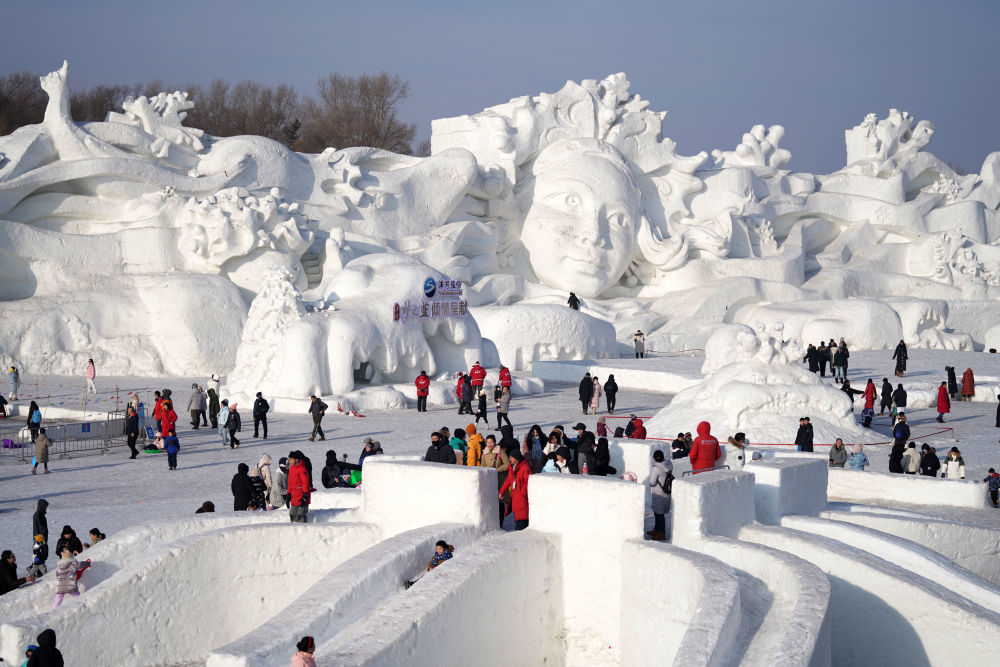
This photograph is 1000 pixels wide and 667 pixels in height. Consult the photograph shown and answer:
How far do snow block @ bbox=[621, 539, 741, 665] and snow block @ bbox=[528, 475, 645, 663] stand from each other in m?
0.17

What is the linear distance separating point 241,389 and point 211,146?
10124 millimetres

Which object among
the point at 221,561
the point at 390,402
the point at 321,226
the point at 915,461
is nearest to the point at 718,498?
the point at 221,561

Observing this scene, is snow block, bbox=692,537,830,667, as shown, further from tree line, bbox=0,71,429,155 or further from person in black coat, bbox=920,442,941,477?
tree line, bbox=0,71,429,155

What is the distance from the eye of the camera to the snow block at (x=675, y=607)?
690 centimetres

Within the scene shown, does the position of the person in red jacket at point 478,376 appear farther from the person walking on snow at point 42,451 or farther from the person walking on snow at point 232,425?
the person walking on snow at point 42,451

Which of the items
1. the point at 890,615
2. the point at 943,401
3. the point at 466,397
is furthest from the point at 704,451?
the point at 943,401

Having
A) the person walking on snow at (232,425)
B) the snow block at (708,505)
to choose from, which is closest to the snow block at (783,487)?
the snow block at (708,505)

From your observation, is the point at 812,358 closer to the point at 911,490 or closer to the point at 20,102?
the point at 911,490

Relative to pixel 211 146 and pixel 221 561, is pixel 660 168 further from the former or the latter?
pixel 221 561

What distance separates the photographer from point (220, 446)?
1502 cm

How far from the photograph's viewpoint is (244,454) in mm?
14336

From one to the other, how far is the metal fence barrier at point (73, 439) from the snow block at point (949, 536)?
349 inches

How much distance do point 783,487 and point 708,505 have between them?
1529mm

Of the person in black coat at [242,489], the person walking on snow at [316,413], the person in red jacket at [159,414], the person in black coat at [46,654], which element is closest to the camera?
the person in black coat at [46,654]
